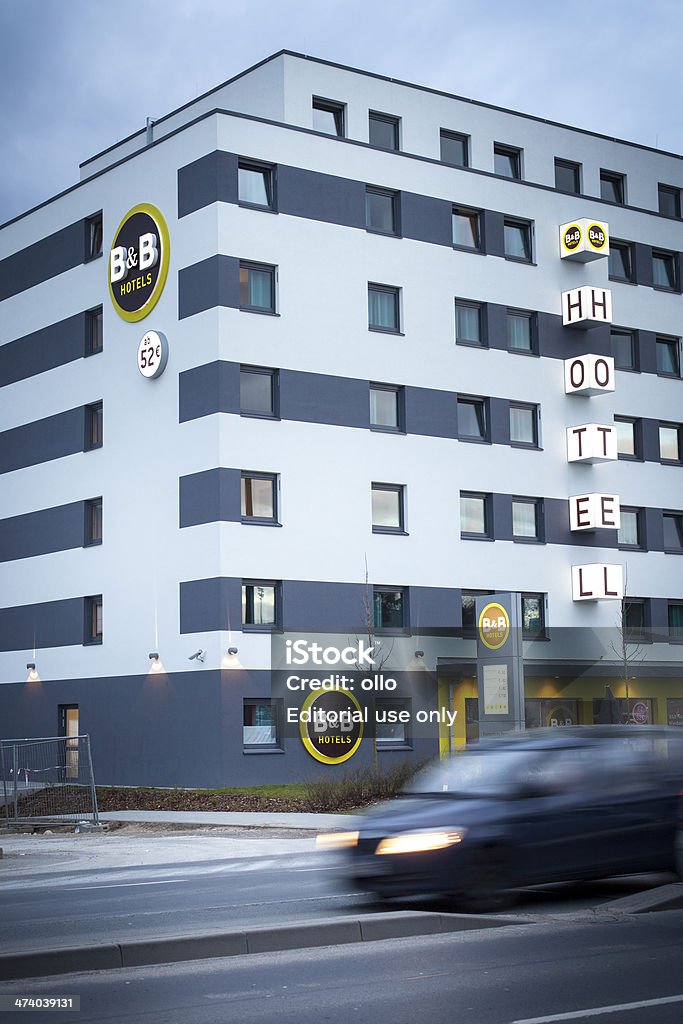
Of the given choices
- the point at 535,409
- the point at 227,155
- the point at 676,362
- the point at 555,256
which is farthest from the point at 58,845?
the point at 676,362

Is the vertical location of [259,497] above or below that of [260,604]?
above

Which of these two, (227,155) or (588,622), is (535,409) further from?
(227,155)

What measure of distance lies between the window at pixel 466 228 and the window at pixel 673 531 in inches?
426

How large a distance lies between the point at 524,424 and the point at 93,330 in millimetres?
13032

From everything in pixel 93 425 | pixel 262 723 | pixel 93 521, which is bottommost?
pixel 262 723

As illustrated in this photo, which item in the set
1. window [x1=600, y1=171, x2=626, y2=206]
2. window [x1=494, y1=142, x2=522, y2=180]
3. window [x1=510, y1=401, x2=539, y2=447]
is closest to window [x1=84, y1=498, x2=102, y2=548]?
window [x1=510, y1=401, x2=539, y2=447]

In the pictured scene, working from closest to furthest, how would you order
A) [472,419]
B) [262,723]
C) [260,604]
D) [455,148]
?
1. [262,723]
2. [260,604]
3. [472,419]
4. [455,148]

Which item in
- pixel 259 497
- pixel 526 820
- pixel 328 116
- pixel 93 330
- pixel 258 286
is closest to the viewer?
pixel 526 820

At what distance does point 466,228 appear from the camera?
41.7 metres

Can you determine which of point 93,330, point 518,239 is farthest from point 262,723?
point 518,239

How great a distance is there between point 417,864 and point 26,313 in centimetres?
3498

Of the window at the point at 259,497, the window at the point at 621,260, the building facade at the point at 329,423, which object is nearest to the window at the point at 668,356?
the building facade at the point at 329,423

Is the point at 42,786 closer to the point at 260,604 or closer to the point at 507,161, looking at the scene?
the point at 260,604

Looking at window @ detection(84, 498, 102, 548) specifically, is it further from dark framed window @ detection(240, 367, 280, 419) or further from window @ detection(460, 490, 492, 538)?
Result: window @ detection(460, 490, 492, 538)
